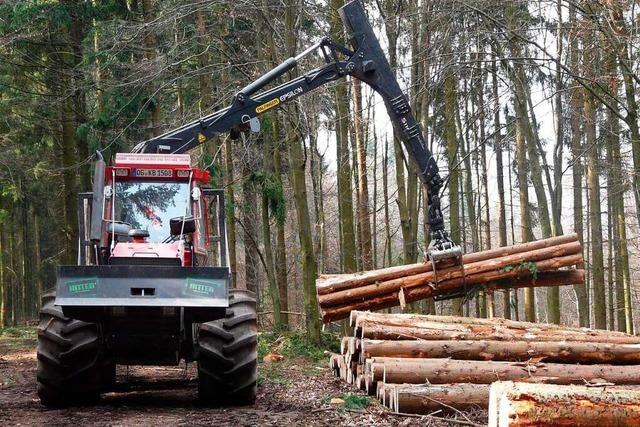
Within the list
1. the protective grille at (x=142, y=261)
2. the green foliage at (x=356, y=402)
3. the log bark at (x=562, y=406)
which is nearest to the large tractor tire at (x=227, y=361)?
the protective grille at (x=142, y=261)

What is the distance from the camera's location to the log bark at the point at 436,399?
8.66 metres

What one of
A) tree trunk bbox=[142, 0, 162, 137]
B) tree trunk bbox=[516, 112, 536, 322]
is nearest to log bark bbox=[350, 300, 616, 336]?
tree trunk bbox=[142, 0, 162, 137]

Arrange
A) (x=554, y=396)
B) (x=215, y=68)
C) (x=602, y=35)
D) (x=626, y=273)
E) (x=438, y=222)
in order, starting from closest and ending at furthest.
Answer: (x=554, y=396), (x=438, y=222), (x=602, y=35), (x=215, y=68), (x=626, y=273)

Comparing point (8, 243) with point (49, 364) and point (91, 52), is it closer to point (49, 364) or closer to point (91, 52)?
point (91, 52)

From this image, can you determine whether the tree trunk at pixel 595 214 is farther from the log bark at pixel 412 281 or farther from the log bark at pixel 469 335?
the log bark at pixel 469 335

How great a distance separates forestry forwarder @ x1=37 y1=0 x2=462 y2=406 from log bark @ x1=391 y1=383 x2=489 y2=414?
1.79 m

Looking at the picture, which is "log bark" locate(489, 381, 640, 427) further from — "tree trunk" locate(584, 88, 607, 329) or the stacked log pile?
"tree trunk" locate(584, 88, 607, 329)

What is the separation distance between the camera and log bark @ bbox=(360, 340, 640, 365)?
9.92 meters

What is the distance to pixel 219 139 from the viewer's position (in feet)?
69.1

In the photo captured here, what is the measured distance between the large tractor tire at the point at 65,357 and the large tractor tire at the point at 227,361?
122 cm

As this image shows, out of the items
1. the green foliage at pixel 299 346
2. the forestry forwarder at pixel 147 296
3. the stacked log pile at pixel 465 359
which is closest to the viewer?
the forestry forwarder at pixel 147 296

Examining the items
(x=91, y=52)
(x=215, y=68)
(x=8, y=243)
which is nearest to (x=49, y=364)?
(x=215, y=68)

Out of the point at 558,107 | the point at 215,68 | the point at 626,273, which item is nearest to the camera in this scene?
the point at 215,68

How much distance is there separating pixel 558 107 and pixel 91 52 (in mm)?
12879
